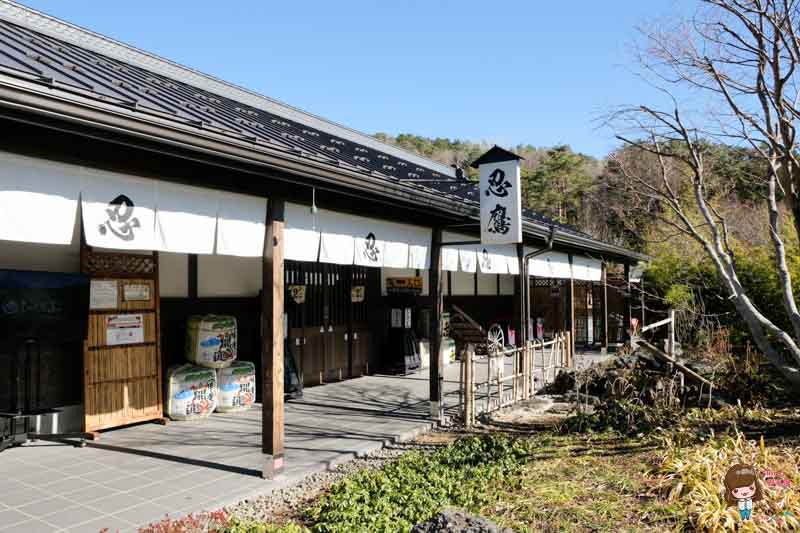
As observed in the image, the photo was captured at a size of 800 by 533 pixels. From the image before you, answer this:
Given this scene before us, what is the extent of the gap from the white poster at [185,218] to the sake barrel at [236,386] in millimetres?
3652

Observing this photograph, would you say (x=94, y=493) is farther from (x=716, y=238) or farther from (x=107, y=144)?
(x=716, y=238)

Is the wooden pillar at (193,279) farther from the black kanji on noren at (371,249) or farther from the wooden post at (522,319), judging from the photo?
the wooden post at (522,319)

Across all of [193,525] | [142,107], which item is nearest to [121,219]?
[142,107]

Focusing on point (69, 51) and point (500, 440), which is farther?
point (69, 51)

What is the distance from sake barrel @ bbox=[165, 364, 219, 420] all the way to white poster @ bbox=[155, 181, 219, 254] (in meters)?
3.21

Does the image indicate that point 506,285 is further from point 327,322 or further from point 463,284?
point 327,322

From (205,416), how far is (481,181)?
530 centimetres

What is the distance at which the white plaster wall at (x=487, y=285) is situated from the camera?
1825cm

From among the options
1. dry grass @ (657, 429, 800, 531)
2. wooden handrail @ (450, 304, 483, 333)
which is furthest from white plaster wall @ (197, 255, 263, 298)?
wooden handrail @ (450, 304, 483, 333)

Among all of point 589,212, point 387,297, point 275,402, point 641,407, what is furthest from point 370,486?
point 589,212

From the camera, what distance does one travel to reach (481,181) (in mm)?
8594

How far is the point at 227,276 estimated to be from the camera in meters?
9.33

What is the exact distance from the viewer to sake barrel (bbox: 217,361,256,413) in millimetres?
8617

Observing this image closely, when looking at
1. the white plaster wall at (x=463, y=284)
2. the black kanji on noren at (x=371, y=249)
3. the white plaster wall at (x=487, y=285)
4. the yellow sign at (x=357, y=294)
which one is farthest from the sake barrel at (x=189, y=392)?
the white plaster wall at (x=487, y=285)
